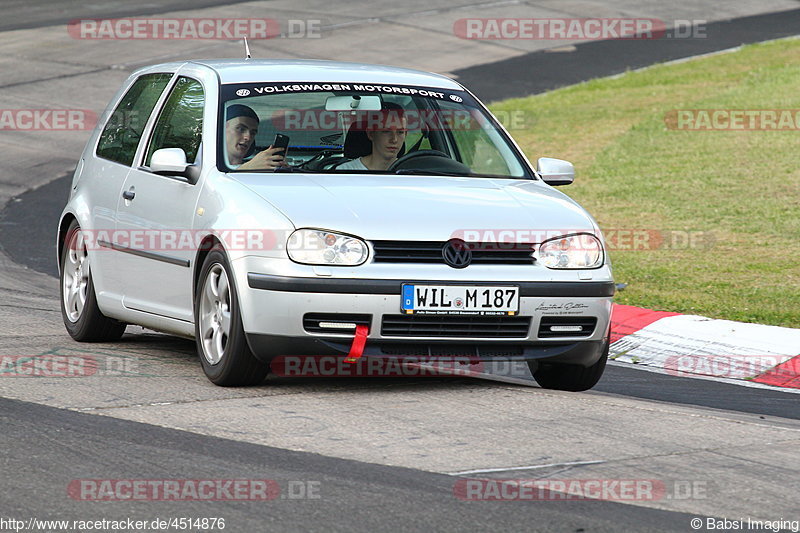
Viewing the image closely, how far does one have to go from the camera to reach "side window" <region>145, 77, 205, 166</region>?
7.98m

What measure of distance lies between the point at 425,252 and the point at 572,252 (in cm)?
78

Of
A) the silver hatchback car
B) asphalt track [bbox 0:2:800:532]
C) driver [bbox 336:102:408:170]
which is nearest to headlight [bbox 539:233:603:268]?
the silver hatchback car

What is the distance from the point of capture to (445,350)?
22.8 feet

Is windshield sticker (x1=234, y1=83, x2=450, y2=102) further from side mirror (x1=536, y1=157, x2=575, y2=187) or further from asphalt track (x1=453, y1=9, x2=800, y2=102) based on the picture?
asphalt track (x1=453, y1=9, x2=800, y2=102)

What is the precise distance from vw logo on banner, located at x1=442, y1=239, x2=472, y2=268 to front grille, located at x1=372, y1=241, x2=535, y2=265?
2cm

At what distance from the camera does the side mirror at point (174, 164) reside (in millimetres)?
7547

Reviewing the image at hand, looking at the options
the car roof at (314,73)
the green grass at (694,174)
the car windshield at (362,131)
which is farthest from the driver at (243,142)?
the green grass at (694,174)

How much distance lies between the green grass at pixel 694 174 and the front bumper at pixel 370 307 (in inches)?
145

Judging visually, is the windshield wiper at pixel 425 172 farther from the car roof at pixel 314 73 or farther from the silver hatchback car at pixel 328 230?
the car roof at pixel 314 73

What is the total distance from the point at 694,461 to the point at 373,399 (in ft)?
5.72

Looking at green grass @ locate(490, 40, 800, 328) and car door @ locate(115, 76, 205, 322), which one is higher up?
car door @ locate(115, 76, 205, 322)

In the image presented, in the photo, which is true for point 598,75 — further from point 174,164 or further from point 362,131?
point 174,164

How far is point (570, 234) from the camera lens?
23.4 feet

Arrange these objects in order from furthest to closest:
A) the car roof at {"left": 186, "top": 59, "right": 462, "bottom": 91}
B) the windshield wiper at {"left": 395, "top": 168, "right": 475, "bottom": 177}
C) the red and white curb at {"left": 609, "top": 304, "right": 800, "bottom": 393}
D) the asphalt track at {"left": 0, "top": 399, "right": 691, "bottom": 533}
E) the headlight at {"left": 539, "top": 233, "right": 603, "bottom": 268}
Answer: the red and white curb at {"left": 609, "top": 304, "right": 800, "bottom": 393} < the car roof at {"left": 186, "top": 59, "right": 462, "bottom": 91} < the windshield wiper at {"left": 395, "top": 168, "right": 475, "bottom": 177} < the headlight at {"left": 539, "top": 233, "right": 603, "bottom": 268} < the asphalt track at {"left": 0, "top": 399, "right": 691, "bottom": 533}
